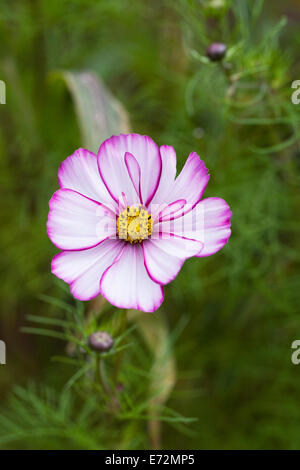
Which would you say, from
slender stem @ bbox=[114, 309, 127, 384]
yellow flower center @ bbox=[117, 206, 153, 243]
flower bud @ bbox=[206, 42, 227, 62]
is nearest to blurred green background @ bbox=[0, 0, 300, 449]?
flower bud @ bbox=[206, 42, 227, 62]

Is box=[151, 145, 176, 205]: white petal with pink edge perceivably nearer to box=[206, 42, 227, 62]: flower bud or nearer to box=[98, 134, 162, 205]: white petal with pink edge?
box=[98, 134, 162, 205]: white petal with pink edge

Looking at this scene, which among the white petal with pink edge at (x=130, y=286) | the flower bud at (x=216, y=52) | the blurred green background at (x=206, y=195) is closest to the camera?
the white petal with pink edge at (x=130, y=286)

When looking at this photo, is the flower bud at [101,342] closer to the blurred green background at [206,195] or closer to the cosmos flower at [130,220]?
the cosmos flower at [130,220]

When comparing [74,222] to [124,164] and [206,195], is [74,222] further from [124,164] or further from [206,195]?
[206,195]

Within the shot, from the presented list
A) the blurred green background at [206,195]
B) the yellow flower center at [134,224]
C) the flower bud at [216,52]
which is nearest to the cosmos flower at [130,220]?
the yellow flower center at [134,224]

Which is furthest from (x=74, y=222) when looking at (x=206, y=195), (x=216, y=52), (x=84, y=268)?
(x=206, y=195)

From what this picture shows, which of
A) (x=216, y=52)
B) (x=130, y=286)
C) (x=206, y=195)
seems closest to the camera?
(x=130, y=286)

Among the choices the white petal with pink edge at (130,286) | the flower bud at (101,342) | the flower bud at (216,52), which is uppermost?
the flower bud at (216,52)
